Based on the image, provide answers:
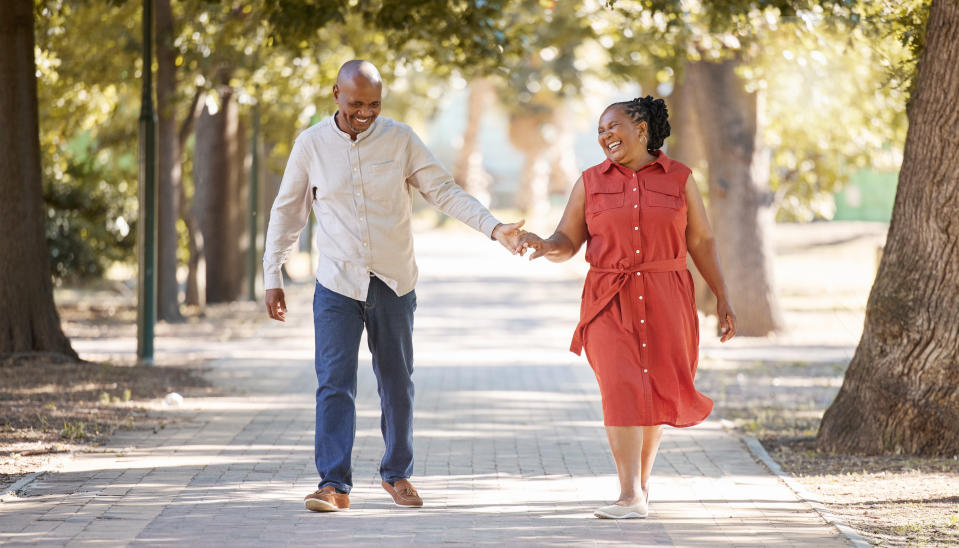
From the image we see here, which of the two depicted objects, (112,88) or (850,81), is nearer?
(850,81)

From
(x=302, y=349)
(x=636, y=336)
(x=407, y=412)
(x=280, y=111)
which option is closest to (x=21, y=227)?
(x=302, y=349)

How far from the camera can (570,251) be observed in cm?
665

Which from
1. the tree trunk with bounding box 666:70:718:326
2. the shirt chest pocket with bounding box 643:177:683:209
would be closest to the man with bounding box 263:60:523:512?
the shirt chest pocket with bounding box 643:177:683:209

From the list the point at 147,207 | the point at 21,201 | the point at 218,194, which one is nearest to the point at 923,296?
the point at 147,207

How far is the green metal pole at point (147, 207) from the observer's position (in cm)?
1323

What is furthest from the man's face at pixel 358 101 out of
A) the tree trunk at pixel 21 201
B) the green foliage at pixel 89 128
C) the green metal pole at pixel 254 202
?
the green metal pole at pixel 254 202

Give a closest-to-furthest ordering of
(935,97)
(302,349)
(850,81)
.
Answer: (935,97)
(302,349)
(850,81)

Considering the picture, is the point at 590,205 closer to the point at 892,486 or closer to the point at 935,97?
the point at 892,486

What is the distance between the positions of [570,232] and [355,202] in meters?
1.03

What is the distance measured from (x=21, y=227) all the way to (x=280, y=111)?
33.9ft

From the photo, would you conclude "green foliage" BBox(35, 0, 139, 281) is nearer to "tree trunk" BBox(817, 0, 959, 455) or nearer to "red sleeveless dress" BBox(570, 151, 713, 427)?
"tree trunk" BBox(817, 0, 959, 455)

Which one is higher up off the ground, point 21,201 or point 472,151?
point 472,151

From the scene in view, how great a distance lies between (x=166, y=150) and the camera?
1750 centimetres

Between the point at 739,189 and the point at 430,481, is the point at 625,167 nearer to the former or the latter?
the point at 430,481
